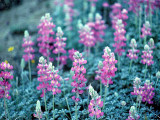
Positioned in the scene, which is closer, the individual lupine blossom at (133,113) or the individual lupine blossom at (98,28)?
the individual lupine blossom at (133,113)

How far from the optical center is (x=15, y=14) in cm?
743

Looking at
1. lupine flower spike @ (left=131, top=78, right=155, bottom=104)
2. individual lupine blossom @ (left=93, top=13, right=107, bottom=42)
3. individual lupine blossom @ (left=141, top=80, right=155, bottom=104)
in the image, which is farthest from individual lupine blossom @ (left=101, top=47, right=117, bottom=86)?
individual lupine blossom @ (left=93, top=13, right=107, bottom=42)

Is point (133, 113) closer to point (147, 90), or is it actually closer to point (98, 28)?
point (147, 90)

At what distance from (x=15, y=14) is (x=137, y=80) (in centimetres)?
623

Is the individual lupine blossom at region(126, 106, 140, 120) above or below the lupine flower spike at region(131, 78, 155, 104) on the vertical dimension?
below

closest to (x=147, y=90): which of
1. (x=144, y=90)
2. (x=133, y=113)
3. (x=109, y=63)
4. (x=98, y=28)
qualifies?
(x=144, y=90)

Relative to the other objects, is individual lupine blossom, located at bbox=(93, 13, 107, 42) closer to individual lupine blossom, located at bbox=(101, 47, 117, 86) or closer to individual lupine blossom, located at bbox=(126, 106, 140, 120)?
individual lupine blossom, located at bbox=(101, 47, 117, 86)

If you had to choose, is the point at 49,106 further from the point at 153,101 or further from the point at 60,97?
the point at 153,101

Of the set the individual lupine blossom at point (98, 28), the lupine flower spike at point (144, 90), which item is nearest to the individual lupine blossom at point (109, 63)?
the lupine flower spike at point (144, 90)

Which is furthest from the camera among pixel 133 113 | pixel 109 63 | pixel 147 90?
pixel 147 90

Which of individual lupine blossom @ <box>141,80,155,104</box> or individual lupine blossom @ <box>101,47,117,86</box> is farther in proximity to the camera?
individual lupine blossom @ <box>141,80,155,104</box>

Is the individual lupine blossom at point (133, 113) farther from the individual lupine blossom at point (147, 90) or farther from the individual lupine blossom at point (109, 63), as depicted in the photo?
the individual lupine blossom at point (109, 63)

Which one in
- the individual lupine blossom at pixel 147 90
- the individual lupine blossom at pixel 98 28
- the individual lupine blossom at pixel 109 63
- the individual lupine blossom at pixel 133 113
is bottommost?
the individual lupine blossom at pixel 133 113

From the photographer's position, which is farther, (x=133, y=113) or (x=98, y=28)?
(x=98, y=28)
